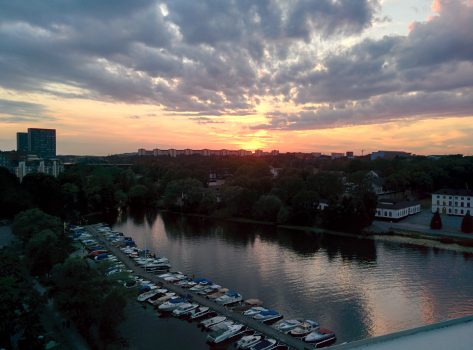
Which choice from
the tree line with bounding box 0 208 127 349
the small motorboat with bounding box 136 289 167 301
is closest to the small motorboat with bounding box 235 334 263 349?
the tree line with bounding box 0 208 127 349

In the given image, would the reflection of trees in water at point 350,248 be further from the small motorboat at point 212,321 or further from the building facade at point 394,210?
the small motorboat at point 212,321

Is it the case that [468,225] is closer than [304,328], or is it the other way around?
[304,328]

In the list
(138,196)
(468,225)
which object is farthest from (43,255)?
(138,196)

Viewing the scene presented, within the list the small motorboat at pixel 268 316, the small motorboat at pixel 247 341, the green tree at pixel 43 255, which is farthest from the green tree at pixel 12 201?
the small motorboat at pixel 247 341

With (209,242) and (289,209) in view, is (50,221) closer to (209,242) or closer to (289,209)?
(209,242)

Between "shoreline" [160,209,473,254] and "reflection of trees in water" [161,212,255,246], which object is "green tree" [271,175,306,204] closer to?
"shoreline" [160,209,473,254]

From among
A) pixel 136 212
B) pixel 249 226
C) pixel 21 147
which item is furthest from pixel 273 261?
pixel 21 147

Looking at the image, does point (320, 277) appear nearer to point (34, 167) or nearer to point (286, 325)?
point (286, 325)
